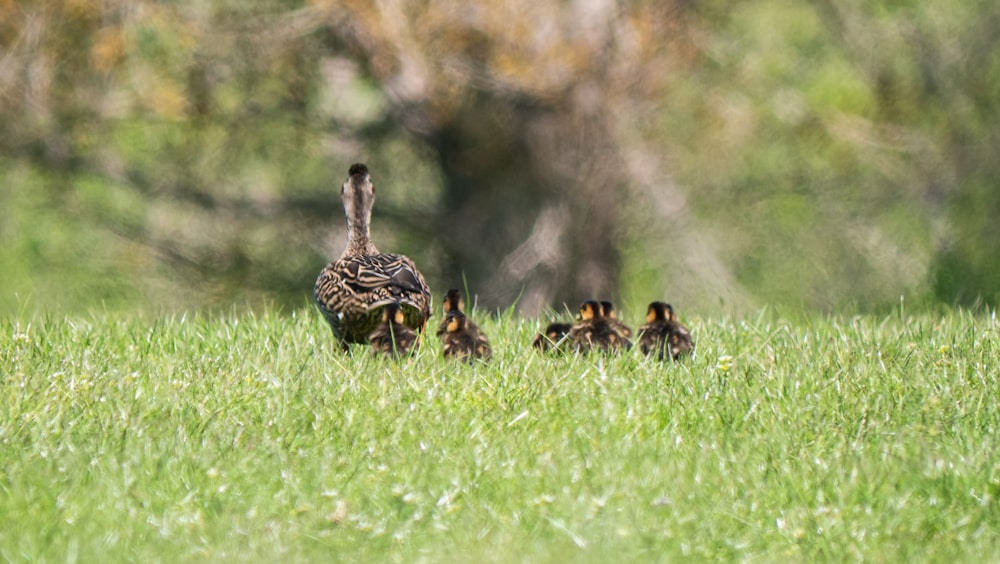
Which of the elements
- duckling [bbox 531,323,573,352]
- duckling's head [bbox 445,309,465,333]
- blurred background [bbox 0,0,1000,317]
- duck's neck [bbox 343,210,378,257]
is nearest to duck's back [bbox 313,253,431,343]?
duckling's head [bbox 445,309,465,333]

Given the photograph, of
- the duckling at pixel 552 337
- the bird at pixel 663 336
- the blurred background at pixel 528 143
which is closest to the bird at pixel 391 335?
the duckling at pixel 552 337

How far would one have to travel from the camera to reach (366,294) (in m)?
8.04

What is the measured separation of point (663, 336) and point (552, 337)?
0.71 m

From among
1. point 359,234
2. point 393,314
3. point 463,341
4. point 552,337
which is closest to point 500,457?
point 463,341

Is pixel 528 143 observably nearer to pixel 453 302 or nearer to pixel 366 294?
pixel 453 302

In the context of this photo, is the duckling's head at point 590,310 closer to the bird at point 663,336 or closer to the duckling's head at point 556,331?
the duckling's head at point 556,331

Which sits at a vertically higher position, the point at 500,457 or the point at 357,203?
the point at 357,203

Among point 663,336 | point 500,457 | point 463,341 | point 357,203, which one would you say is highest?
point 357,203

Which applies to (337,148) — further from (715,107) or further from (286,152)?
(715,107)

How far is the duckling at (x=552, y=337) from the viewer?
8.27 m

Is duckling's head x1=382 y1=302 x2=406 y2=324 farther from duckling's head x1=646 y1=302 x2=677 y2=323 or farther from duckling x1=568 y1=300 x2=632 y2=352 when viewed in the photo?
duckling's head x1=646 y1=302 x2=677 y2=323

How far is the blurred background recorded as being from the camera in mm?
14180

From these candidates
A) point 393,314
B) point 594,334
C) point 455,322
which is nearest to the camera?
point 393,314

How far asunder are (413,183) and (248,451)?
9942 mm
